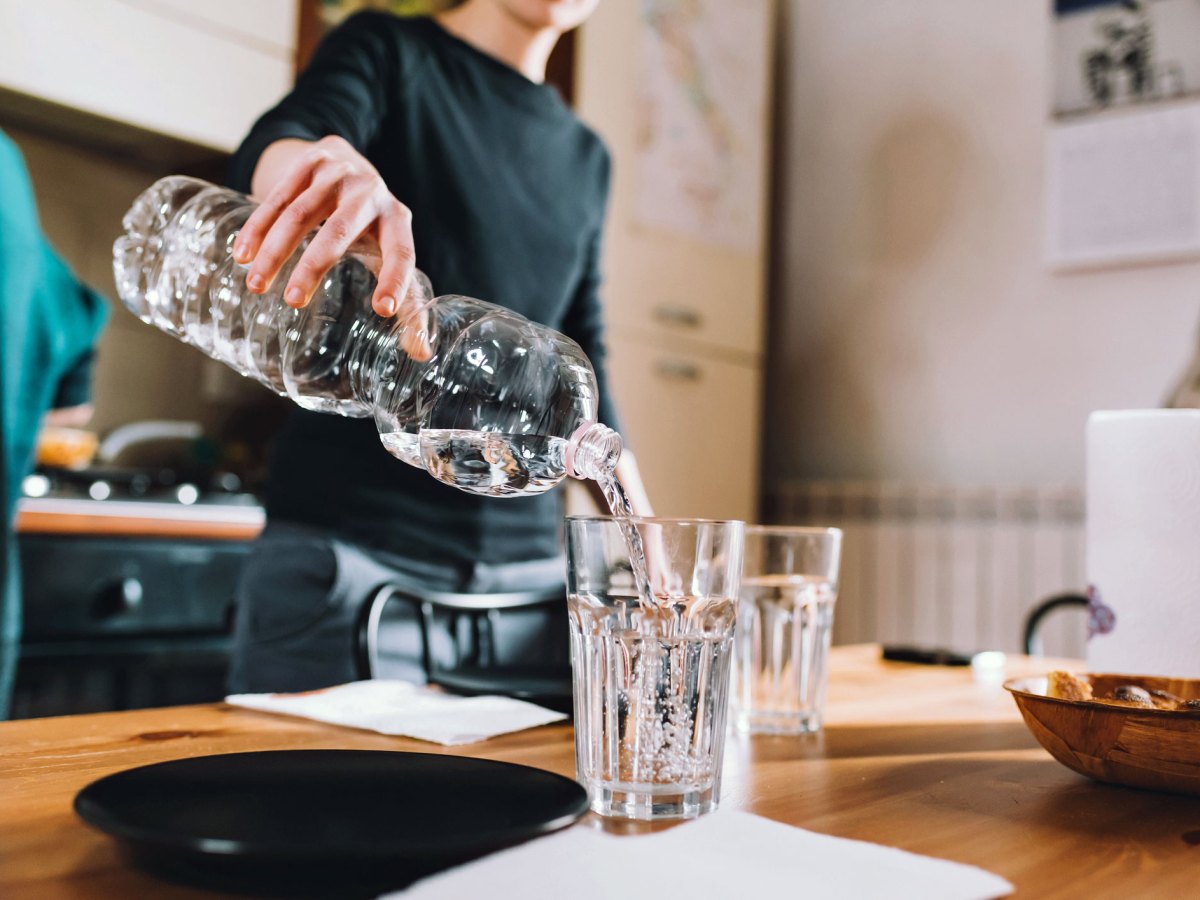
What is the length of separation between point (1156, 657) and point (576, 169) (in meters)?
0.92

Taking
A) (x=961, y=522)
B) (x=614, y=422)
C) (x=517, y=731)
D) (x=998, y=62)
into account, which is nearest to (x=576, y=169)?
(x=614, y=422)

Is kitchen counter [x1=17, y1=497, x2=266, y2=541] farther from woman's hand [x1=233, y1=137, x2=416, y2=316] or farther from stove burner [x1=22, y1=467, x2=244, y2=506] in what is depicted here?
woman's hand [x1=233, y1=137, x2=416, y2=316]

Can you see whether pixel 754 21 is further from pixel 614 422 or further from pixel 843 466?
pixel 614 422

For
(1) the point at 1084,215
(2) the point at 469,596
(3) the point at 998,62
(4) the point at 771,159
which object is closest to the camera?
(2) the point at 469,596

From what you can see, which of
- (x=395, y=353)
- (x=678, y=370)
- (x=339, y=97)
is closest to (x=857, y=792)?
(x=395, y=353)

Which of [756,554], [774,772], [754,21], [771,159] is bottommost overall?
[774,772]

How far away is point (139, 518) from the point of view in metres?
1.77

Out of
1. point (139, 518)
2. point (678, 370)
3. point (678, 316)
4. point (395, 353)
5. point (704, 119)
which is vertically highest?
point (704, 119)

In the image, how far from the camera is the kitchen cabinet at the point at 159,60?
183cm

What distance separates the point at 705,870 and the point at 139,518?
156cm

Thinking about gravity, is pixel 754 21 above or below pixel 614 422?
above

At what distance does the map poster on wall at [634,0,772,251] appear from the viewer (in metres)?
2.60

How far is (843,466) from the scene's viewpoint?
2.95m

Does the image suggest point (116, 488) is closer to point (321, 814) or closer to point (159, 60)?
point (159, 60)
